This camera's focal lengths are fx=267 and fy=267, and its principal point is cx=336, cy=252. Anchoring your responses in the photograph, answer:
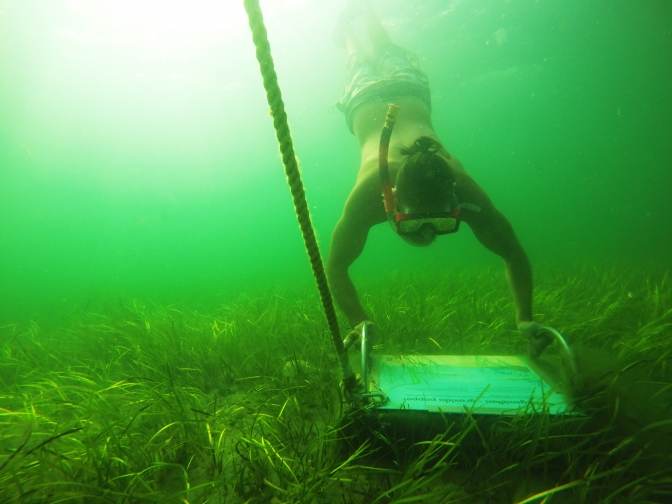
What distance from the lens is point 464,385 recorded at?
1616 millimetres

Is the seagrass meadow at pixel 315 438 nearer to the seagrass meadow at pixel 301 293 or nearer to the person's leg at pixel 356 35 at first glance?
the seagrass meadow at pixel 301 293

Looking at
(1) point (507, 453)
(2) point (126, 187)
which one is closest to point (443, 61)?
(1) point (507, 453)

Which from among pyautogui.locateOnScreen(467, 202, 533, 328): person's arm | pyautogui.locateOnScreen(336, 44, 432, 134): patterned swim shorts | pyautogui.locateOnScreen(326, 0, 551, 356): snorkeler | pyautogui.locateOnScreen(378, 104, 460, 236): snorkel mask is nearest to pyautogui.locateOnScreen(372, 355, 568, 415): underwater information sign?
pyautogui.locateOnScreen(326, 0, 551, 356): snorkeler

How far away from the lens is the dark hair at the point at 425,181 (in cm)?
194

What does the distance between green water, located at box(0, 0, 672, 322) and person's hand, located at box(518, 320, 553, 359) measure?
2.03 meters

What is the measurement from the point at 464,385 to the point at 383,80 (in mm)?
4586

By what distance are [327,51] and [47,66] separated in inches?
687

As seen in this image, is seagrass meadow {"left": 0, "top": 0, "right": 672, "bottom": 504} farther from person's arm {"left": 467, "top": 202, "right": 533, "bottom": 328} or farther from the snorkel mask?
the snorkel mask

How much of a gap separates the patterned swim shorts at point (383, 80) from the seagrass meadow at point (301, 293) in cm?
332

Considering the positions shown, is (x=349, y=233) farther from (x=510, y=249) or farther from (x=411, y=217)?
(x=510, y=249)

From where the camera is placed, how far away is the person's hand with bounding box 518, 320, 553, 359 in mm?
1868

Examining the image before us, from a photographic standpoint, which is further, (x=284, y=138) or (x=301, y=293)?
(x=301, y=293)

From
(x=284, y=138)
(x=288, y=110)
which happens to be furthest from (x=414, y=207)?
(x=288, y=110)

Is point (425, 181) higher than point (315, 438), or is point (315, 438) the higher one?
point (425, 181)
